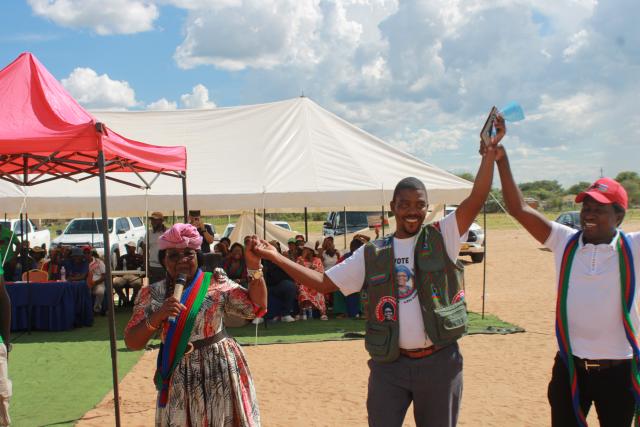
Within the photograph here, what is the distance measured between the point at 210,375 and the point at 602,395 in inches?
75.5

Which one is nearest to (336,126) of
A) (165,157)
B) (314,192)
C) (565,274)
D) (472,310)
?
(314,192)

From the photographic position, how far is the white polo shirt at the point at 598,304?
10.5ft

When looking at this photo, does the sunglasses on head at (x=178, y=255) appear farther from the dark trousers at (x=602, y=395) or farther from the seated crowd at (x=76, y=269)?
the seated crowd at (x=76, y=269)

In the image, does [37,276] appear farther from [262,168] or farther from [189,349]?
[189,349]

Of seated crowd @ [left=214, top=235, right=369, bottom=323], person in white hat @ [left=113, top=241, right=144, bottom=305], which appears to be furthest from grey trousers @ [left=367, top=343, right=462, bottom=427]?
person in white hat @ [left=113, top=241, right=144, bottom=305]

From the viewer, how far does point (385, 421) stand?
10.3 ft

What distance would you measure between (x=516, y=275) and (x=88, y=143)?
14557 millimetres

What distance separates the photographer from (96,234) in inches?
777

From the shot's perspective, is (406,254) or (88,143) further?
(88,143)

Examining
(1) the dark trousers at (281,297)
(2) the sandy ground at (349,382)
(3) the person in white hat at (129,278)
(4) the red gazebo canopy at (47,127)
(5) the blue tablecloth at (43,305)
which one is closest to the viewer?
(2) the sandy ground at (349,382)

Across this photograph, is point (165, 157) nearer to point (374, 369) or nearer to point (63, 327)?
point (63, 327)

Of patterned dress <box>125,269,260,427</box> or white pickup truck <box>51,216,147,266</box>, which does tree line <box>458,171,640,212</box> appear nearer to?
white pickup truck <box>51,216,147,266</box>

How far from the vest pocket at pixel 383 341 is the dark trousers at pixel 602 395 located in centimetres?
96

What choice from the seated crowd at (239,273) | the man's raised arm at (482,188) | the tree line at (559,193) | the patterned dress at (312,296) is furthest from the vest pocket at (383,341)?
the tree line at (559,193)
